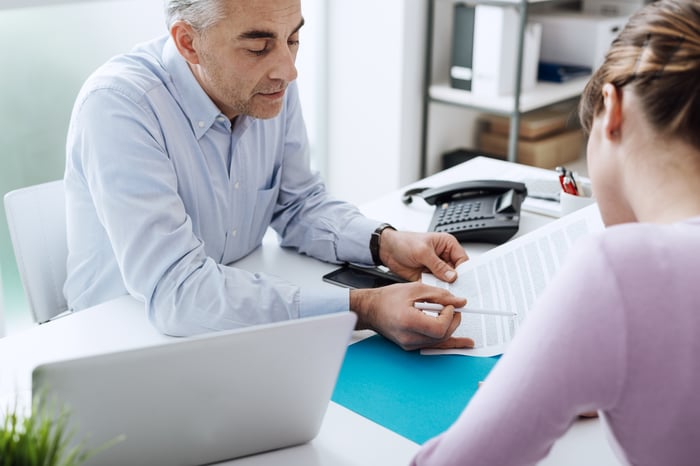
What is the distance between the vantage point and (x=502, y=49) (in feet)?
9.52

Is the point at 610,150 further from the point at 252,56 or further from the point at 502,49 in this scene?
the point at 502,49

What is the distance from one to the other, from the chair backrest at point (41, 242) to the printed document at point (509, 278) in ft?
2.43

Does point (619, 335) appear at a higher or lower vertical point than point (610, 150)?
lower

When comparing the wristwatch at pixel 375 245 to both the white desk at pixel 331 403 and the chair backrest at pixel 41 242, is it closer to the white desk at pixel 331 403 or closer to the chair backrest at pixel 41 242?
the white desk at pixel 331 403

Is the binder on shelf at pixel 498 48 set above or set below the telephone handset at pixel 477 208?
above

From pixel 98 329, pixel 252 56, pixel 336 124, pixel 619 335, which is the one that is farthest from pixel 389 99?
pixel 619 335

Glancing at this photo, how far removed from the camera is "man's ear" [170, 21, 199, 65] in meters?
1.44

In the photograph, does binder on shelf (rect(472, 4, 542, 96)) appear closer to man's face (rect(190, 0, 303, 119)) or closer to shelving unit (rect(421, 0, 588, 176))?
A: shelving unit (rect(421, 0, 588, 176))

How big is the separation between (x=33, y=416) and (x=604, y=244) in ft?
1.74

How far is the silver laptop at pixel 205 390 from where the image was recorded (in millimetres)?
814

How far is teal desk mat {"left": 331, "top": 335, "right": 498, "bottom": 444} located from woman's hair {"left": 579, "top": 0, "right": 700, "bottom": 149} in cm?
47

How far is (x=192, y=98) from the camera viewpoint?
148cm

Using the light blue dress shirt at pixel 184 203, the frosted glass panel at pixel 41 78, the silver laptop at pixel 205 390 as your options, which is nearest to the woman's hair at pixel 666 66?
the silver laptop at pixel 205 390

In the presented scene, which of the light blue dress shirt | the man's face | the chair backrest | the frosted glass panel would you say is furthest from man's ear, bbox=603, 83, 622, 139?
the frosted glass panel
